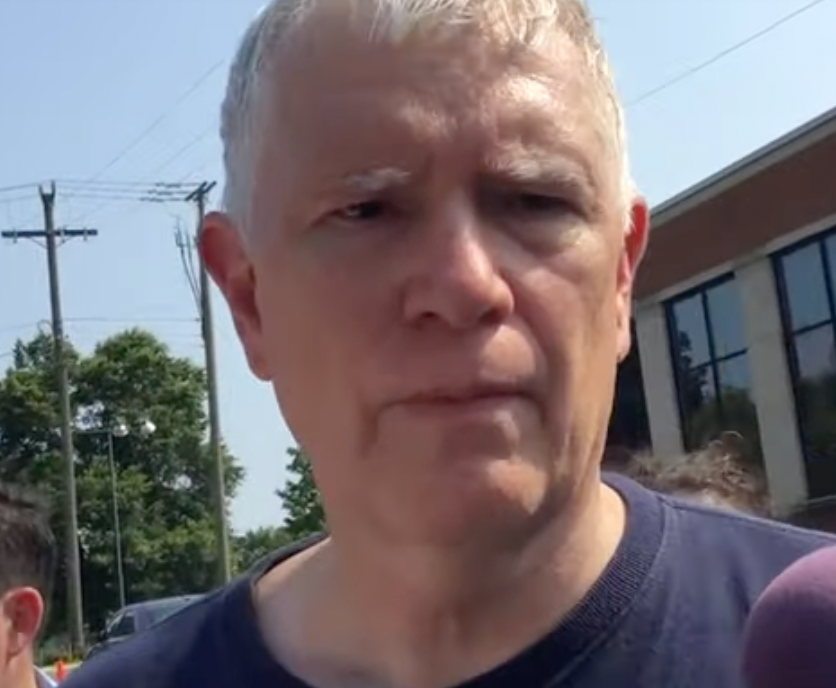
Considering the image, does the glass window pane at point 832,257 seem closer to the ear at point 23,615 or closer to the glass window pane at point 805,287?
the glass window pane at point 805,287

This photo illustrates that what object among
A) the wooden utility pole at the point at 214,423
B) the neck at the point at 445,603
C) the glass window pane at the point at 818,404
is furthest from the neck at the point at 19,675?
the wooden utility pole at the point at 214,423

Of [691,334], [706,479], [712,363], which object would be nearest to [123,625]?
[712,363]

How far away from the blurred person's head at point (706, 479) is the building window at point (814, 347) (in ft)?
56.4

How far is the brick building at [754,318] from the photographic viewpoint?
2148 centimetres

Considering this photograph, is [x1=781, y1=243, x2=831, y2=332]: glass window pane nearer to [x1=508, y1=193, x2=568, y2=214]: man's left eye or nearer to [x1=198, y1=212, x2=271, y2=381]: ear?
[x1=198, y1=212, x2=271, y2=381]: ear

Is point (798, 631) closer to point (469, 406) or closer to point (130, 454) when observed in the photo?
point (469, 406)

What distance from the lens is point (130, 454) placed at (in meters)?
71.7

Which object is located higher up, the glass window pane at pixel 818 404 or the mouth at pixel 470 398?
the glass window pane at pixel 818 404

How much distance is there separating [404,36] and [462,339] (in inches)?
14.0

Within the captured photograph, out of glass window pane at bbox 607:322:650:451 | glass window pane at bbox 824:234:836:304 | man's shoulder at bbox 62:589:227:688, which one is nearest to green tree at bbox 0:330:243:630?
glass window pane at bbox 607:322:650:451

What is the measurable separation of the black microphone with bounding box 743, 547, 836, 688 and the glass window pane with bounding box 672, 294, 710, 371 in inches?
893

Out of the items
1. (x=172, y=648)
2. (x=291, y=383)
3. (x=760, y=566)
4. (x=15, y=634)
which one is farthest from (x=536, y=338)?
(x=15, y=634)

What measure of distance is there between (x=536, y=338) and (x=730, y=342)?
21.8 metres

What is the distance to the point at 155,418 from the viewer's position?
70.3 metres
